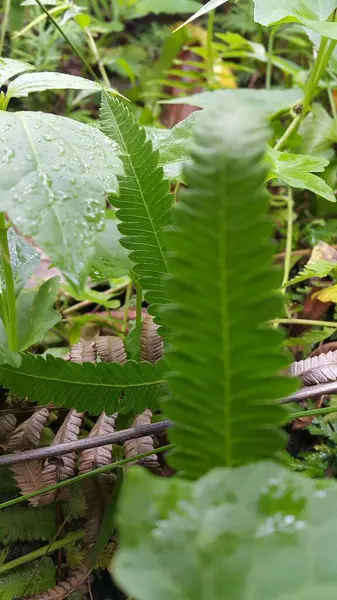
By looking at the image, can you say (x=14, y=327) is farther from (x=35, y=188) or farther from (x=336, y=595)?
(x=336, y=595)

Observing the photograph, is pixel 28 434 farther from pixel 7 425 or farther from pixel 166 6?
pixel 166 6

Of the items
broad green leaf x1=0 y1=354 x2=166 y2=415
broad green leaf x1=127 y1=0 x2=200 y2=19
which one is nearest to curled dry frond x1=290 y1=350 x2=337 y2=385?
broad green leaf x1=0 y1=354 x2=166 y2=415

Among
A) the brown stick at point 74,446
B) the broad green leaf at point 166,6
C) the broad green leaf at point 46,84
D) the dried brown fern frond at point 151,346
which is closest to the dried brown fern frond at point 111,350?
the dried brown fern frond at point 151,346

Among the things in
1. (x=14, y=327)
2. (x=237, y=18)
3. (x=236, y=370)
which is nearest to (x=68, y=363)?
(x=14, y=327)

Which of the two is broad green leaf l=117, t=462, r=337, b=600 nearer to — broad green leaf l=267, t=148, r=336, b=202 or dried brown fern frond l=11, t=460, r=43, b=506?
dried brown fern frond l=11, t=460, r=43, b=506

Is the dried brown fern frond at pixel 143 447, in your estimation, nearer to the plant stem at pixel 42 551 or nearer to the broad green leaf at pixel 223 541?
the plant stem at pixel 42 551

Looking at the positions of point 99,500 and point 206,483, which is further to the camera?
point 99,500
